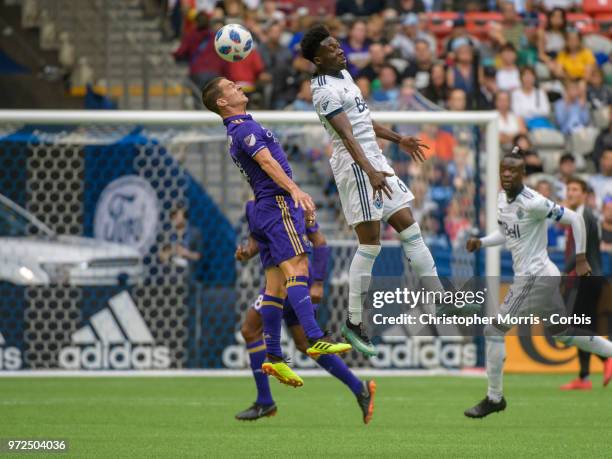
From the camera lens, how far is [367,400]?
10.2 m

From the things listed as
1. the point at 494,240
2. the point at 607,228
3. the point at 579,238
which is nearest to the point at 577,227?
the point at 579,238

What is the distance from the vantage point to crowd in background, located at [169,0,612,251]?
16312 mm

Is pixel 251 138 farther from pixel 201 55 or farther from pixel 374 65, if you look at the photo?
pixel 374 65

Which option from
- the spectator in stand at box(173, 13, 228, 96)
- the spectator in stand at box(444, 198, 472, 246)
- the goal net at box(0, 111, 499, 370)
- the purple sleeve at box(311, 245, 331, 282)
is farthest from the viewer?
the spectator in stand at box(173, 13, 228, 96)

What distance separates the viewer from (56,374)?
1521 cm

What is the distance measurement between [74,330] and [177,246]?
1566 mm

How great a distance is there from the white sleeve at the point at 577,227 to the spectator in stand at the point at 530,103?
9744mm

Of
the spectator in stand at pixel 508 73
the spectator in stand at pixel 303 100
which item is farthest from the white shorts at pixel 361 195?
the spectator in stand at pixel 508 73

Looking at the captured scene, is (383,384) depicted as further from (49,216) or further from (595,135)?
(595,135)

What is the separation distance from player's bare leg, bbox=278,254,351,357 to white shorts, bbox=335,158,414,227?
50 centimetres

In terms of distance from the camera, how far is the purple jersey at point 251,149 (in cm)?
954

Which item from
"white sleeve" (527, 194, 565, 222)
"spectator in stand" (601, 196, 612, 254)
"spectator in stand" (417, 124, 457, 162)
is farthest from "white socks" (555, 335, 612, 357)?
"spectator in stand" (417, 124, 457, 162)

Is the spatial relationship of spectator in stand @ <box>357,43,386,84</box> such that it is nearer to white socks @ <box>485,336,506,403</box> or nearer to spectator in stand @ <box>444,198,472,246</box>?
spectator in stand @ <box>444,198,472,246</box>

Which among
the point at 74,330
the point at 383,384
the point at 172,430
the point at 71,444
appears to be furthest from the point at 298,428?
the point at 74,330
